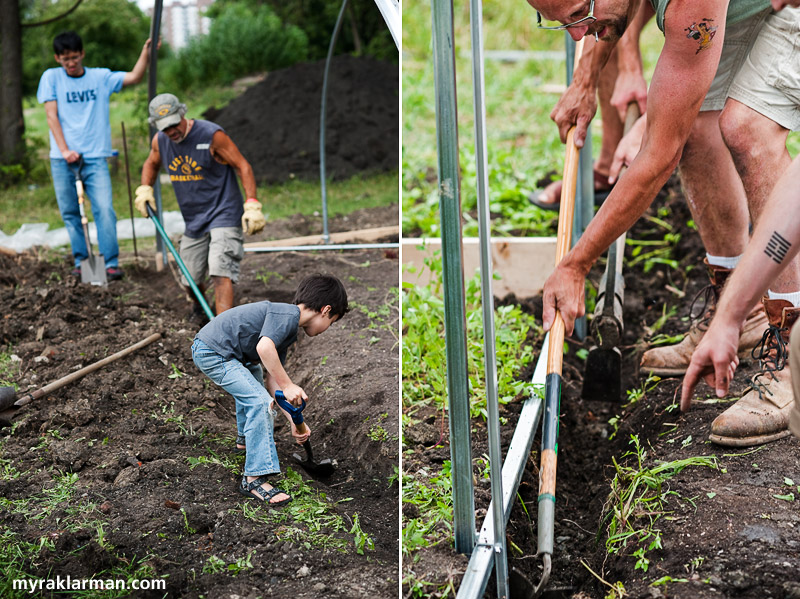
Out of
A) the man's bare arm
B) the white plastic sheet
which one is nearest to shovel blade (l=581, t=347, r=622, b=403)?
the man's bare arm

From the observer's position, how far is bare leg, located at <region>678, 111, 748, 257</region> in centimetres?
303

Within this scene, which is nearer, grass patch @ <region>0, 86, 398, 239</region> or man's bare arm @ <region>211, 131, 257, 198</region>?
man's bare arm @ <region>211, 131, 257, 198</region>

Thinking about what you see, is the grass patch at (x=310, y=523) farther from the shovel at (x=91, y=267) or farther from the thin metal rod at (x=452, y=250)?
the shovel at (x=91, y=267)

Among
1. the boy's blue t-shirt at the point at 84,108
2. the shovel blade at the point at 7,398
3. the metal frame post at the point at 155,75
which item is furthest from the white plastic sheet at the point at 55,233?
the shovel blade at the point at 7,398

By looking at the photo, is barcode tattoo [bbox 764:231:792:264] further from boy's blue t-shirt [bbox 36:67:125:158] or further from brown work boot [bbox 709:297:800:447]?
boy's blue t-shirt [bbox 36:67:125:158]

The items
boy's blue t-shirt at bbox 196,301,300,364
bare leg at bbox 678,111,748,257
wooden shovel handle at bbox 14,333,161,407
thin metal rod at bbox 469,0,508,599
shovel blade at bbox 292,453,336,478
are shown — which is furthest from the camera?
wooden shovel handle at bbox 14,333,161,407

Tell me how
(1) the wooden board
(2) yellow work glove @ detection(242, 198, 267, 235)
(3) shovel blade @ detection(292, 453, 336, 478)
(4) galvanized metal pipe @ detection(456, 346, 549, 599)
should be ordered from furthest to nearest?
(1) the wooden board
(2) yellow work glove @ detection(242, 198, 267, 235)
(3) shovel blade @ detection(292, 453, 336, 478)
(4) galvanized metal pipe @ detection(456, 346, 549, 599)

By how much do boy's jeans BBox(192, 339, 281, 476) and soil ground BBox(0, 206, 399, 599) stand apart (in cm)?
12

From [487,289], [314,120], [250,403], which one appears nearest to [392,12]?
[487,289]

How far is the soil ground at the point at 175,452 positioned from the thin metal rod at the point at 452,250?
51 cm

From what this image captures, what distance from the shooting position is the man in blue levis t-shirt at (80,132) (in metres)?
5.05

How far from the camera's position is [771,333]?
104 inches

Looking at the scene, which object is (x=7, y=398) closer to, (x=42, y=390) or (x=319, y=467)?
(x=42, y=390)

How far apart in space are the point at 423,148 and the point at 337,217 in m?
1.18
